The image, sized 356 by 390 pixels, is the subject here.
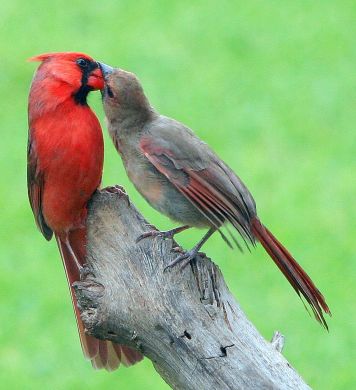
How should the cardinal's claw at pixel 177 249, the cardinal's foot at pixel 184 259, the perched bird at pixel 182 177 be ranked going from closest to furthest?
the cardinal's foot at pixel 184 259
the cardinal's claw at pixel 177 249
the perched bird at pixel 182 177

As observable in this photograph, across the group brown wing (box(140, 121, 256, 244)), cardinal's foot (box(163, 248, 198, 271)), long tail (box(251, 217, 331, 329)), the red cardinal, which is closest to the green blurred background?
the red cardinal

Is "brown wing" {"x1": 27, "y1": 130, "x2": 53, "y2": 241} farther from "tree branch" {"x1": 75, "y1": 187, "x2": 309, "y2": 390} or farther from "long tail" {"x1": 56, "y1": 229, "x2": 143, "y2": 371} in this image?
"tree branch" {"x1": 75, "y1": 187, "x2": 309, "y2": 390}

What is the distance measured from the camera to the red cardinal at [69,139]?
15.8 ft

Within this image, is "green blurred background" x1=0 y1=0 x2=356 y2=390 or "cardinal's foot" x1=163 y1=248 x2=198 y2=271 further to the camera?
"green blurred background" x1=0 y1=0 x2=356 y2=390

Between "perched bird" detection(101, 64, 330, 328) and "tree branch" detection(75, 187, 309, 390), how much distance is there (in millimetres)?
89

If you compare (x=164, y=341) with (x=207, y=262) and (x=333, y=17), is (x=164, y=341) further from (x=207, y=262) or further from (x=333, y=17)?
(x=333, y=17)

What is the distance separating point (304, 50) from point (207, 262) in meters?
6.90

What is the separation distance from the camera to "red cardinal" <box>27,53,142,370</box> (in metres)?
4.80

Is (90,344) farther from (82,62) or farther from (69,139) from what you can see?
(82,62)

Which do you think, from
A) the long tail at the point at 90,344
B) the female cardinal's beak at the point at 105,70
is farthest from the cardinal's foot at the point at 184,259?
the female cardinal's beak at the point at 105,70

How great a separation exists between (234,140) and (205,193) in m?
5.23

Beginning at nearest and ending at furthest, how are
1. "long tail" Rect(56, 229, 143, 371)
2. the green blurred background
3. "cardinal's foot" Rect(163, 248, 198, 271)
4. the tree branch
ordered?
the tree branch < "cardinal's foot" Rect(163, 248, 198, 271) < "long tail" Rect(56, 229, 143, 371) < the green blurred background

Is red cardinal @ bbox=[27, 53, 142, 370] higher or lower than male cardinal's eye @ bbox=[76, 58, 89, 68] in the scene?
lower

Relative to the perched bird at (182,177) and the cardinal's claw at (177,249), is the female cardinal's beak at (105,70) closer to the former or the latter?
the perched bird at (182,177)
